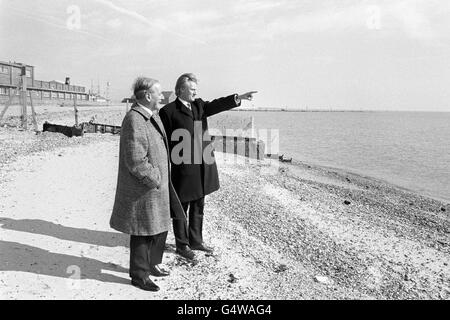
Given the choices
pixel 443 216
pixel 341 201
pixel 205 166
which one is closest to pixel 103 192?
pixel 205 166

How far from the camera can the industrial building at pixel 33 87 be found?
4630 cm

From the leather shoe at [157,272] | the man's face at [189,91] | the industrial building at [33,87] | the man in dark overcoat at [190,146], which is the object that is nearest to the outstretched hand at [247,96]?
the man in dark overcoat at [190,146]

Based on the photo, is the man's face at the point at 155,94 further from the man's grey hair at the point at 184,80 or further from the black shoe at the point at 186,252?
the black shoe at the point at 186,252

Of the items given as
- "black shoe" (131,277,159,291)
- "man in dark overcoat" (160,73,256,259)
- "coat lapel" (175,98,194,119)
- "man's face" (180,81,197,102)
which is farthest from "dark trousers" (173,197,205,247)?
"man's face" (180,81,197,102)

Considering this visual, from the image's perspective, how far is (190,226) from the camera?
5336 millimetres

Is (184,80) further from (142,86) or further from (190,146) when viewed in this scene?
(142,86)

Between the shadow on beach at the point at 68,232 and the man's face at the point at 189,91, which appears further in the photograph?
the shadow on beach at the point at 68,232

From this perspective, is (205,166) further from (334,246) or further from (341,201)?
(341,201)

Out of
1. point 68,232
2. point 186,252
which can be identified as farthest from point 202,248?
point 68,232

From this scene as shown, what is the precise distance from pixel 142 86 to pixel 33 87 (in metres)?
59.7

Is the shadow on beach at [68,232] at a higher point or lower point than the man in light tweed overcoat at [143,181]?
lower

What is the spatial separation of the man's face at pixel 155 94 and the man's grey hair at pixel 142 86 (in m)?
0.04

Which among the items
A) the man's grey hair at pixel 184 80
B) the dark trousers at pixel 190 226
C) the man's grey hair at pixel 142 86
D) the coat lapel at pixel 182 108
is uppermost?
the man's grey hair at pixel 184 80

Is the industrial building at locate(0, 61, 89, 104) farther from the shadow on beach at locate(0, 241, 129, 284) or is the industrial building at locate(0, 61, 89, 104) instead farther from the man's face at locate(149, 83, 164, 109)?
the man's face at locate(149, 83, 164, 109)
